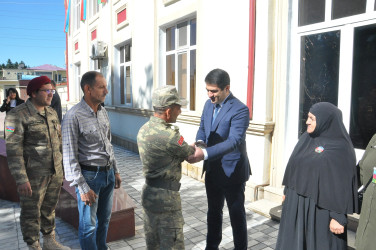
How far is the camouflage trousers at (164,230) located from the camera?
2.08 m

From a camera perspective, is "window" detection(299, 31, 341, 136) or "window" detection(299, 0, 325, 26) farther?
"window" detection(299, 0, 325, 26)

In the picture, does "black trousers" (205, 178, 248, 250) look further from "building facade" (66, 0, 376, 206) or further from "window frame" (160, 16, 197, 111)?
"window frame" (160, 16, 197, 111)

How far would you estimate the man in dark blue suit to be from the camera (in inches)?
105

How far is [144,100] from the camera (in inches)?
335

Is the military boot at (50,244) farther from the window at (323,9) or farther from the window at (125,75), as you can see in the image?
the window at (125,75)

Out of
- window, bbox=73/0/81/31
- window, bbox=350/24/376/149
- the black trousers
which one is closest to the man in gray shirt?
the black trousers

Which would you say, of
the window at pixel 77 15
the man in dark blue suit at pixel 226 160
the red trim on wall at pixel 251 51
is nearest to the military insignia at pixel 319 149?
the man in dark blue suit at pixel 226 160

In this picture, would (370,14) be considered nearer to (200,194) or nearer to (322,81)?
(322,81)

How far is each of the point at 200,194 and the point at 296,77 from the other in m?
2.54

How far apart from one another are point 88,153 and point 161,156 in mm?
882

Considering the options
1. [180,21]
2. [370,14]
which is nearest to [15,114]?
[370,14]

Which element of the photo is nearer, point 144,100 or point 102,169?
point 102,169

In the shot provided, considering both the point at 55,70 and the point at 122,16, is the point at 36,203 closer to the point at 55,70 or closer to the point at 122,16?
the point at 122,16

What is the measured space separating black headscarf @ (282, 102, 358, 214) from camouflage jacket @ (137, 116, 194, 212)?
967 mm
